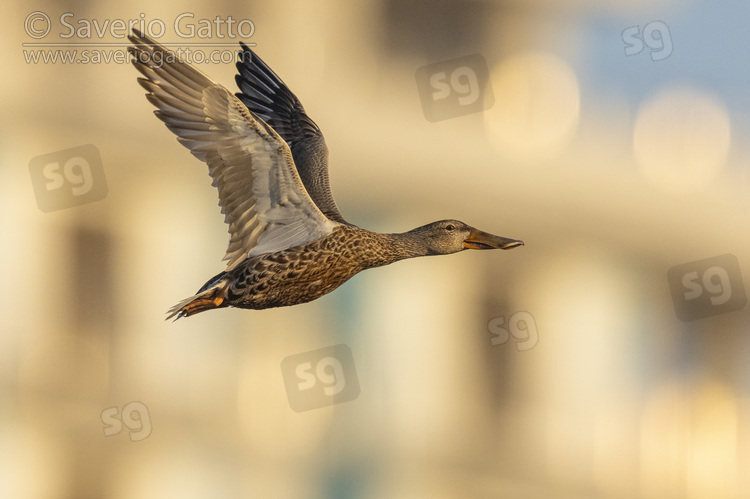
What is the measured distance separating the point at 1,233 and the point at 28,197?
1.00 ft

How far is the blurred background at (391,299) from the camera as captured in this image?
19.8ft

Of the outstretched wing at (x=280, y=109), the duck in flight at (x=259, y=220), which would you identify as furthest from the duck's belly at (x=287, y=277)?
the outstretched wing at (x=280, y=109)

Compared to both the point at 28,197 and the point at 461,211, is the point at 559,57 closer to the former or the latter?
the point at 461,211

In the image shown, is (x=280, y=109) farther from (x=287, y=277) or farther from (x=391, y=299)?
(x=391, y=299)

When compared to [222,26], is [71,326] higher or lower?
lower

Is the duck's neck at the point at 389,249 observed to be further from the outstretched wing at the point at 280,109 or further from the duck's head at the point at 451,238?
the outstretched wing at the point at 280,109

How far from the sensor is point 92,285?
6.26 metres

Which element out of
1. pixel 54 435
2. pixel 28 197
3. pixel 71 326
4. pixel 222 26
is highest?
pixel 222 26

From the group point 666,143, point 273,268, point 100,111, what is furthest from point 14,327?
point 666,143

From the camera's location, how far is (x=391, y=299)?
7023 mm

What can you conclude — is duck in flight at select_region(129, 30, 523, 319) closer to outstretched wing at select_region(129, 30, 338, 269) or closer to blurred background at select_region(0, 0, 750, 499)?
outstretched wing at select_region(129, 30, 338, 269)

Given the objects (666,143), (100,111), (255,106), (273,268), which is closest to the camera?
(273,268)

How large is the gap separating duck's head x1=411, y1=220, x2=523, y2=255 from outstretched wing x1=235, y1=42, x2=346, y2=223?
Result: 60 centimetres

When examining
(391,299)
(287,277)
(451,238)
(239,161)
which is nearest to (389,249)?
(451,238)
